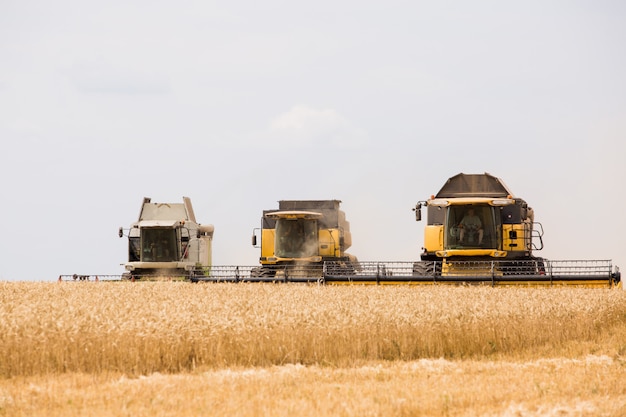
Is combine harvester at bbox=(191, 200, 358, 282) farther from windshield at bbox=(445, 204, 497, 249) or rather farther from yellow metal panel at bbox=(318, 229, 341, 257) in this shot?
windshield at bbox=(445, 204, 497, 249)

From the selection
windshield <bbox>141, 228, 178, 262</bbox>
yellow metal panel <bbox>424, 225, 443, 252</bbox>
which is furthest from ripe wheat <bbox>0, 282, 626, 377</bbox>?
windshield <bbox>141, 228, 178, 262</bbox>

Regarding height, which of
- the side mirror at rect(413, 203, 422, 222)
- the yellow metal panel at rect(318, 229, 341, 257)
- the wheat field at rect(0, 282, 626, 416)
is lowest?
the wheat field at rect(0, 282, 626, 416)

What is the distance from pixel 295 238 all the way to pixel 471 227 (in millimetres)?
6029

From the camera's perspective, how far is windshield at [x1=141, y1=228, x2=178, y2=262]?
29078mm

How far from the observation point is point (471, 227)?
2197 centimetres

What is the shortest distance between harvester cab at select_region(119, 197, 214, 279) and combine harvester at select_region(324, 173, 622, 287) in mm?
8552

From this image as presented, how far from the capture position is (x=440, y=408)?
31.2 feet

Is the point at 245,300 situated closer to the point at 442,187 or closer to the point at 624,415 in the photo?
the point at 624,415

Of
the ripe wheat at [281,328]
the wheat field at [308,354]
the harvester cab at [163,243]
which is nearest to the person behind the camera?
the wheat field at [308,354]

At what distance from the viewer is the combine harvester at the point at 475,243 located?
2059cm

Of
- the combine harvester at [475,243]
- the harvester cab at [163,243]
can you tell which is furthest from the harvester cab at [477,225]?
the harvester cab at [163,243]

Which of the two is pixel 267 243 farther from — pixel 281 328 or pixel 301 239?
pixel 281 328

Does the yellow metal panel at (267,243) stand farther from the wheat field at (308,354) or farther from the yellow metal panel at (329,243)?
the wheat field at (308,354)

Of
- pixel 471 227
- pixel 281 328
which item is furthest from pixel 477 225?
pixel 281 328
